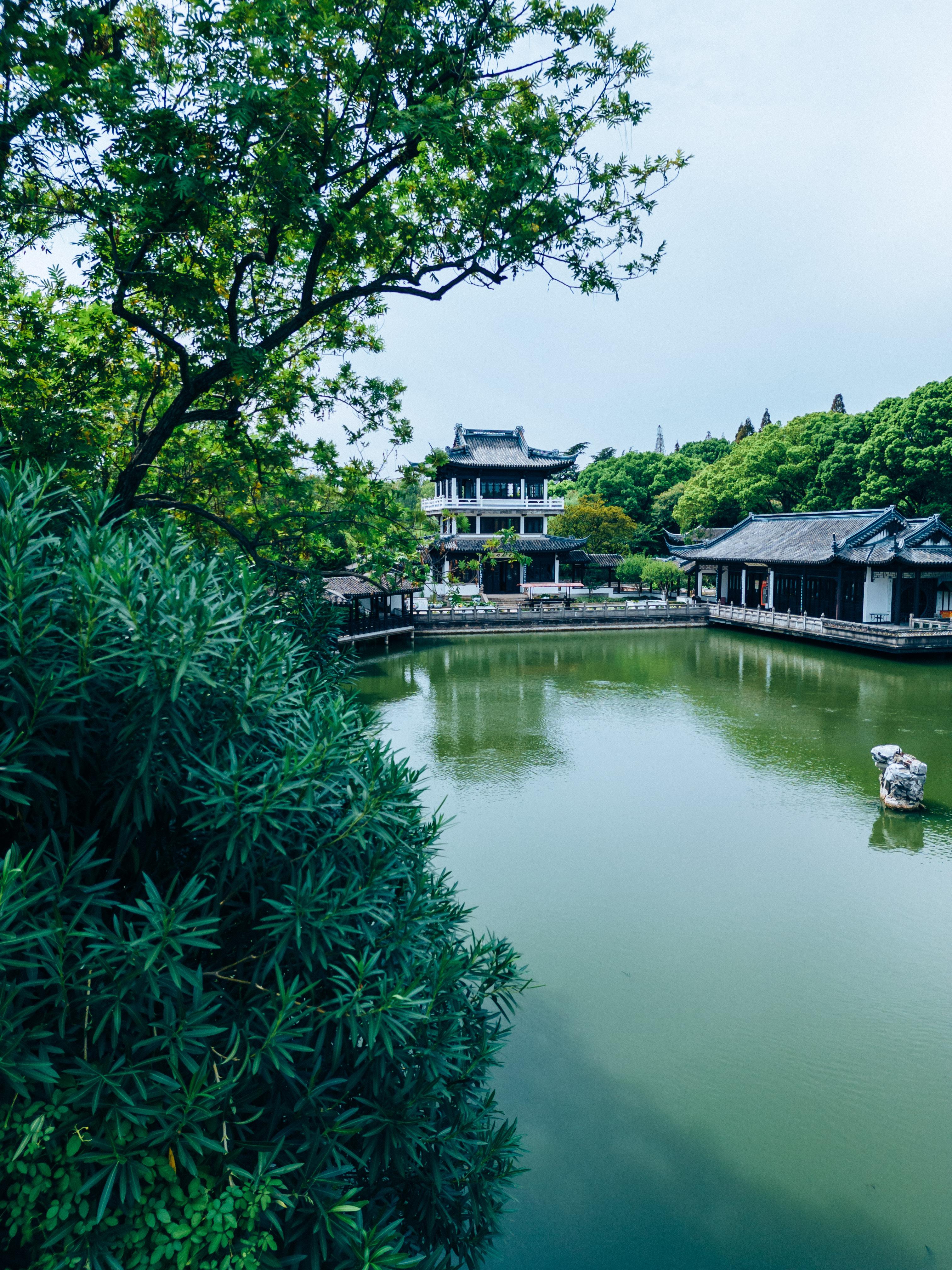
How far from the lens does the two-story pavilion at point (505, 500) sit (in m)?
33.2

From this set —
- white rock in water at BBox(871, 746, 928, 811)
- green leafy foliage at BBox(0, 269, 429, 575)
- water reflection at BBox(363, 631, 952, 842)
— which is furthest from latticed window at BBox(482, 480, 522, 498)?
green leafy foliage at BBox(0, 269, 429, 575)

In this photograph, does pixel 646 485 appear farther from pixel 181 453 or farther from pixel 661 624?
pixel 181 453

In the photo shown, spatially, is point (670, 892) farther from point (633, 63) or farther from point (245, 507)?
point (633, 63)

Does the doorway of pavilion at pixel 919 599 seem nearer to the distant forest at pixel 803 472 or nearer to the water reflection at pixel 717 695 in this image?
the water reflection at pixel 717 695

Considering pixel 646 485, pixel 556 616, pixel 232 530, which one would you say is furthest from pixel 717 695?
pixel 646 485

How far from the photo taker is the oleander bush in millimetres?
2066

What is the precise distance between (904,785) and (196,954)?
9.37 metres

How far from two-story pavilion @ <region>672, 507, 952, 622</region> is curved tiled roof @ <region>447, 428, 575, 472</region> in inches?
355

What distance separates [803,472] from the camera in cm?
3419

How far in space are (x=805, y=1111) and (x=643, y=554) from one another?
33.6m

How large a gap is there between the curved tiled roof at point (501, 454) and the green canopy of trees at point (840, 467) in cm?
799

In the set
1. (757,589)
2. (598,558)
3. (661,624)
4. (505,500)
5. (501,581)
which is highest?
(505,500)

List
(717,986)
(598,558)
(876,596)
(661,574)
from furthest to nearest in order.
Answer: (598,558) < (661,574) < (876,596) < (717,986)

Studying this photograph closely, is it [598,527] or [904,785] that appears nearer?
[904,785]
